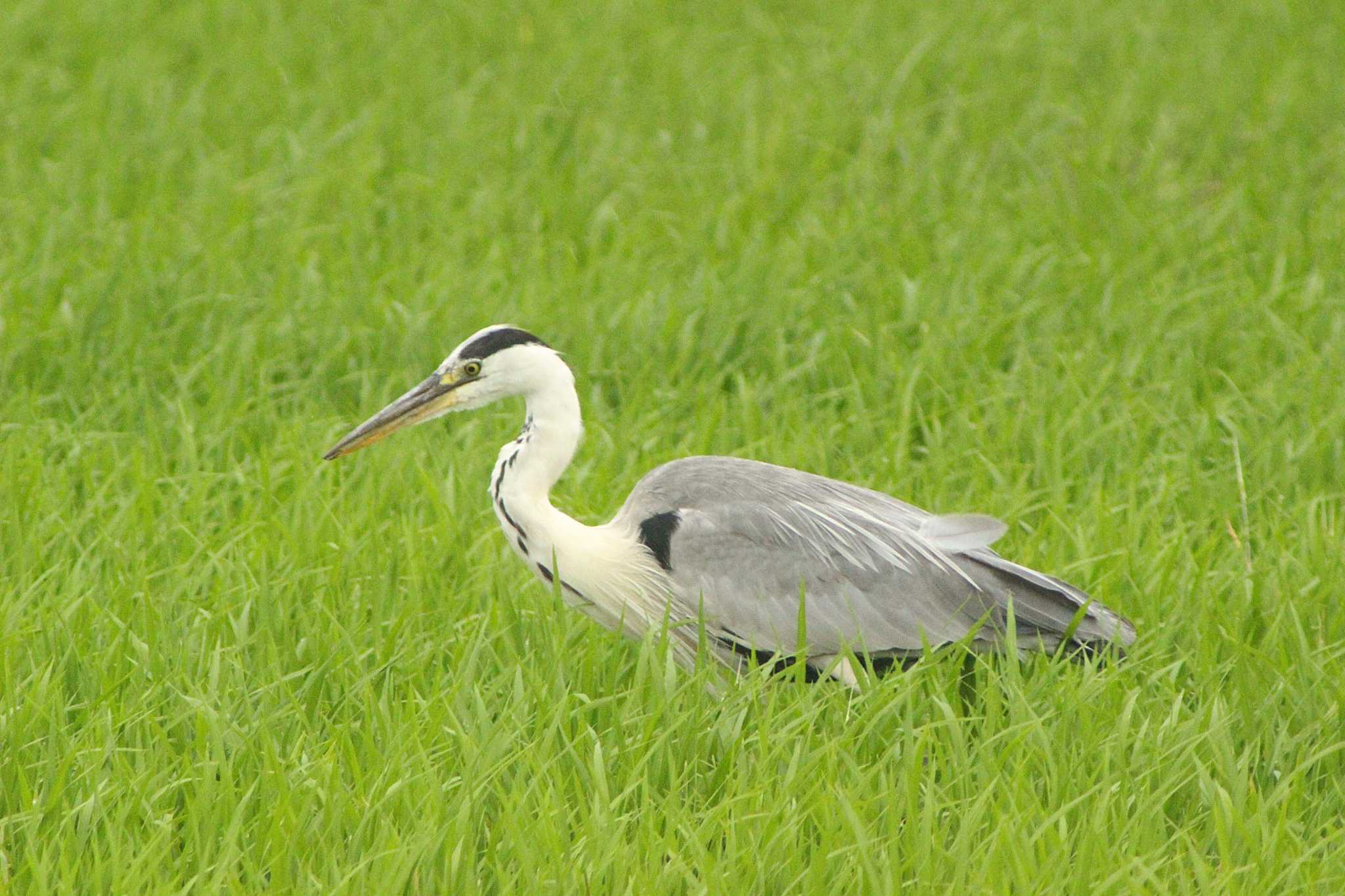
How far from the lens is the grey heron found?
421cm

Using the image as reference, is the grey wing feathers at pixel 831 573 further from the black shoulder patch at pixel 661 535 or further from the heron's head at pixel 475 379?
the heron's head at pixel 475 379

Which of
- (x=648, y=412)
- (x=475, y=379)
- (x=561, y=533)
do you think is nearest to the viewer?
(x=561, y=533)

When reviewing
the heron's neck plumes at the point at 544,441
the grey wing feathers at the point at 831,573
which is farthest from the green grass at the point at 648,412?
the heron's neck plumes at the point at 544,441

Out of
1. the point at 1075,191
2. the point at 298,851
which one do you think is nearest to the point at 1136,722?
the point at 298,851

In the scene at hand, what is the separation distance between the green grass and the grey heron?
0.63 feet

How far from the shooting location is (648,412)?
228 inches

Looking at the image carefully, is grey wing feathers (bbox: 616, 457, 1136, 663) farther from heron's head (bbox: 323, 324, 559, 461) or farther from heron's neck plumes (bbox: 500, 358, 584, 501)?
heron's head (bbox: 323, 324, 559, 461)

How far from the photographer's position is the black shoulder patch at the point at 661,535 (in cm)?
427

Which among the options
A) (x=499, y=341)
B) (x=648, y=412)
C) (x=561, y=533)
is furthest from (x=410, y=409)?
(x=648, y=412)

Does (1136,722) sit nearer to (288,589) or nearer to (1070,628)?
(1070,628)

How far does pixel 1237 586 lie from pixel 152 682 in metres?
2.84

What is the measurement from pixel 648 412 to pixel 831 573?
166 cm

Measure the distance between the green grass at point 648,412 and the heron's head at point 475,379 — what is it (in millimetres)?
353

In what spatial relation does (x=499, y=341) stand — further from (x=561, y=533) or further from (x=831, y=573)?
(x=831, y=573)
